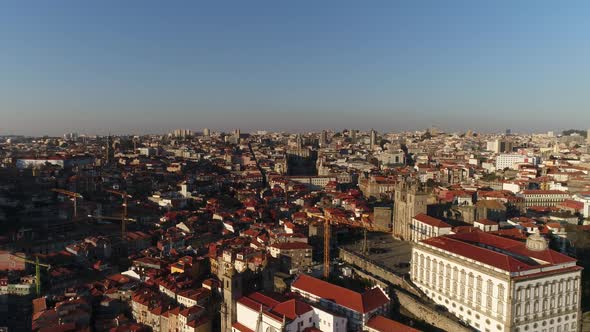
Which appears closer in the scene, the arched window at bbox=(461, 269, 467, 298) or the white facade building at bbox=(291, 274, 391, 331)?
the white facade building at bbox=(291, 274, 391, 331)

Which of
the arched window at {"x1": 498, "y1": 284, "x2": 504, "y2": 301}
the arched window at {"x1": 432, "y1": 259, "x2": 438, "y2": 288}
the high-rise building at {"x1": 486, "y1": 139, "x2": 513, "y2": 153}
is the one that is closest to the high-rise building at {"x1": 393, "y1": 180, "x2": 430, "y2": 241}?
the arched window at {"x1": 432, "y1": 259, "x2": 438, "y2": 288}

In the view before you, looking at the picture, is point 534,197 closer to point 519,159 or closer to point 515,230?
point 515,230

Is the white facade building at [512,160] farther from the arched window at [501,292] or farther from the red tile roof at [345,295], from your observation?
the red tile roof at [345,295]

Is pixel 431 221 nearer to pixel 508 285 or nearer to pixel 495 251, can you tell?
pixel 495 251

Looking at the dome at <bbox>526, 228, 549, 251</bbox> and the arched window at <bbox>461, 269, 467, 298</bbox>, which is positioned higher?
the dome at <bbox>526, 228, 549, 251</bbox>

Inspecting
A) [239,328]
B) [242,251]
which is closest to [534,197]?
[242,251]

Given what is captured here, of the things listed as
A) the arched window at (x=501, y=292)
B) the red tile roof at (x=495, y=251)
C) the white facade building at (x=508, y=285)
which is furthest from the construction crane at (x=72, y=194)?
the arched window at (x=501, y=292)

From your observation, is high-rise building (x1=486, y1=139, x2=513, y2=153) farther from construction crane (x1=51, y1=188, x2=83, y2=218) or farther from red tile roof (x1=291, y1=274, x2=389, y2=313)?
red tile roof (x1=291, y1=274, x2=389, y2=313)

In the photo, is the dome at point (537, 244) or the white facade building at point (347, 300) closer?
the white facade building at point (347, 300)
